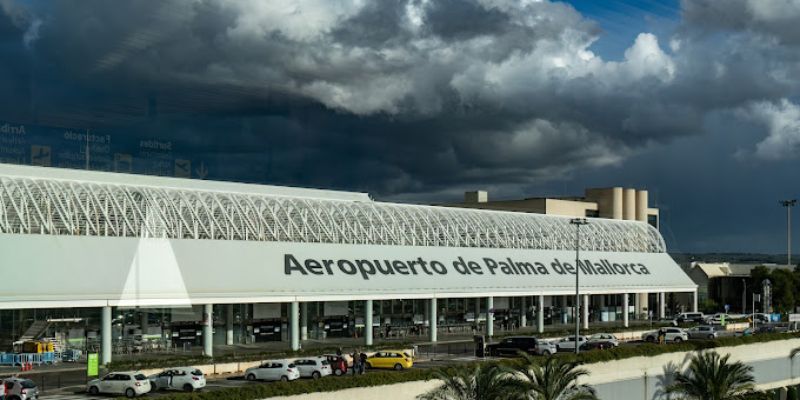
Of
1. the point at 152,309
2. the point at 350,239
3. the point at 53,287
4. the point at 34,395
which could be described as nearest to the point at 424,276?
the point at 350,239

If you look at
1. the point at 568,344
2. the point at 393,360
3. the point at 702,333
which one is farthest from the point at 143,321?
the point at 702,333

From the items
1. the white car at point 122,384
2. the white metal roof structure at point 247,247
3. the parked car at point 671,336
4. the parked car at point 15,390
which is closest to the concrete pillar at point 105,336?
the white metal roof structure at point 247,247

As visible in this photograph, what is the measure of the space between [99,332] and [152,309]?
3.48 metres

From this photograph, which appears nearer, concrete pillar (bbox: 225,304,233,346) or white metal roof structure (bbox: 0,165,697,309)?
white metal roof structure (bbox: 0,165,697,309)

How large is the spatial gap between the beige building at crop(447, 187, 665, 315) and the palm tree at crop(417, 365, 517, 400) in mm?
78313

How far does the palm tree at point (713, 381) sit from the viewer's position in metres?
56.2

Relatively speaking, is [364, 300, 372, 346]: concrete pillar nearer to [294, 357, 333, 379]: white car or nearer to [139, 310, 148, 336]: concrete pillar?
[139, 310, 148, 336]: concrete pillar

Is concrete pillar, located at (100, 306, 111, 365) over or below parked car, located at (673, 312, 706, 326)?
over

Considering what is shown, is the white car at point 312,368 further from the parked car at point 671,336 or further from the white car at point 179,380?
the parked car at point 671,336

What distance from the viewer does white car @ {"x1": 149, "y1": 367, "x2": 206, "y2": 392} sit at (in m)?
45.2

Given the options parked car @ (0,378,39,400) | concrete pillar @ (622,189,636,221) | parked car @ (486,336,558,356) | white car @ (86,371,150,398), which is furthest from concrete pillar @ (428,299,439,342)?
concrete pillar @ (622,189,636,221)

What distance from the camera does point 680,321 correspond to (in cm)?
9469

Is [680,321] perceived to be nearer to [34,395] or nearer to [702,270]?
[702,270]

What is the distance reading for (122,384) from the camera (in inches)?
1736
